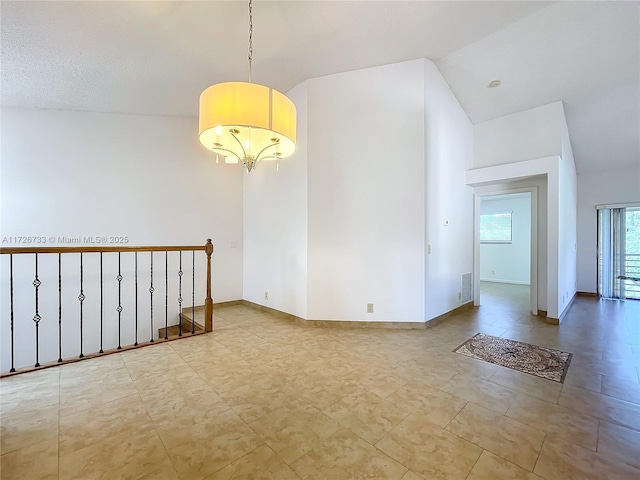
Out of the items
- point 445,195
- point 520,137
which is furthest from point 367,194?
point 520,137

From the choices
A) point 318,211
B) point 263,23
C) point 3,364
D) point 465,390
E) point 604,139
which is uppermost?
point 263,23

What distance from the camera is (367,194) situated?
3.84 metres

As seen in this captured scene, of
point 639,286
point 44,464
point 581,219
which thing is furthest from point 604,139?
point 44,464

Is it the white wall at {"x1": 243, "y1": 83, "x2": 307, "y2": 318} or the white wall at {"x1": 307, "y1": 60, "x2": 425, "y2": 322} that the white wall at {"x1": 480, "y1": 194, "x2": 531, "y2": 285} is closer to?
the white wall at {"x1": 307, "y1": 60, "x2": 425, "y2": 322}

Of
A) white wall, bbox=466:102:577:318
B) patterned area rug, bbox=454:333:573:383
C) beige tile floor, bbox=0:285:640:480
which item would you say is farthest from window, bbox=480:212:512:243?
patterned area rug, bbox=454:333:573:383

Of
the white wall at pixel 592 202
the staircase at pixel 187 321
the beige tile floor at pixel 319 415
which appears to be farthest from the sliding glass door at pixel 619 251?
the staircase at pixel 187 321

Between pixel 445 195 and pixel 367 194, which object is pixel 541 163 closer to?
pixel 445 195

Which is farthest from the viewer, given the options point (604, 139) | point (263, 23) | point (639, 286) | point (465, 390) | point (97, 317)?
point (639, 286)

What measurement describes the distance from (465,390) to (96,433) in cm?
266

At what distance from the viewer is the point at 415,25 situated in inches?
118

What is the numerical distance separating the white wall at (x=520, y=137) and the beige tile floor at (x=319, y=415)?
293 centimetres

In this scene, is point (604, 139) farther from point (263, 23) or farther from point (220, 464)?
point (220, 464)

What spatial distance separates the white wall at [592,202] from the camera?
602 cm

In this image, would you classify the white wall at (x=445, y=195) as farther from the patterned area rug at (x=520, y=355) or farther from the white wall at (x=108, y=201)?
the white wall at (x=108, y=201)
